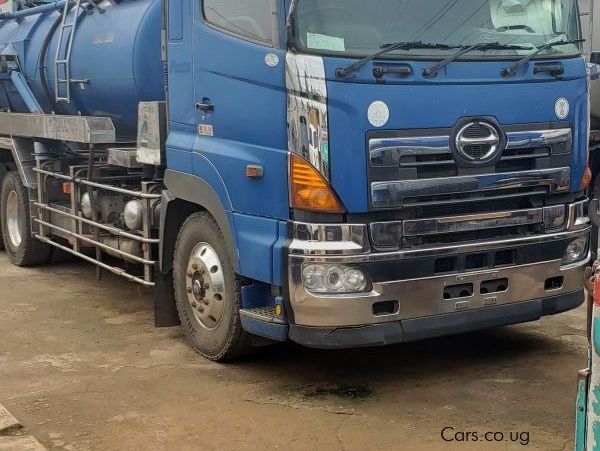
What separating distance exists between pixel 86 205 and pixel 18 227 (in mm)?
2060

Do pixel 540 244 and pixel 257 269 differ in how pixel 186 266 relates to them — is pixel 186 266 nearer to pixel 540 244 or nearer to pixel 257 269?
pixel 257 269

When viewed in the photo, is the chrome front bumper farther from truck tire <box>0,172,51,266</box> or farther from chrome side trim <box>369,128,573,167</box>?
truck tire <box>0,172,51,266</box>

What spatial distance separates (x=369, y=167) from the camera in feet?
14.5

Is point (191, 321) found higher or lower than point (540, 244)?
lower

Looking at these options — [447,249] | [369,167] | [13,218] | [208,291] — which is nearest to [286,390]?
[208,291]

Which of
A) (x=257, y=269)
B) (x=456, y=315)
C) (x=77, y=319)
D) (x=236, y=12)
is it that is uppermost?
(x=236, y=12)

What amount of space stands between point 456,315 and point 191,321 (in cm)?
190

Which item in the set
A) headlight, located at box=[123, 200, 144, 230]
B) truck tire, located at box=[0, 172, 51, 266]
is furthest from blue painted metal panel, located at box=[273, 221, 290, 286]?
truck tire, located at box=[0, 172, 51, 266]

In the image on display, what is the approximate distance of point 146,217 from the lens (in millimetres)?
6133

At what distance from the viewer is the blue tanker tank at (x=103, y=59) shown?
629 cm

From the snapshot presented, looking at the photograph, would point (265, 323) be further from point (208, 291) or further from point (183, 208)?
point (183, 208)

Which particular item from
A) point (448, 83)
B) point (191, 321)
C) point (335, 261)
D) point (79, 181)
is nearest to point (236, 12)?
point (448, 83)

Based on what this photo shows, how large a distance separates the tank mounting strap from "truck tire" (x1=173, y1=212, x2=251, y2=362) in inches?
65.5

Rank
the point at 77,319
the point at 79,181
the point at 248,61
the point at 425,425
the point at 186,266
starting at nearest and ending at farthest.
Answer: the point at 425,425 < the point at 248,61 < the point at 186,266 < the point at 77,319 < the point at 79,181
